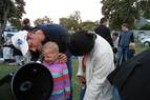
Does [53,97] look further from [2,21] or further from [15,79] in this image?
[2,21]

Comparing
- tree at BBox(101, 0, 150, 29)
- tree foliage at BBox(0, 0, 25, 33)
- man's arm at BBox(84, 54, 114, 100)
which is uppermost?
man's arm at BBox(84, 54, 114, 100)

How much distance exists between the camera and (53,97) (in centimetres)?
473

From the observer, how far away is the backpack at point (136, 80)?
2.87 m

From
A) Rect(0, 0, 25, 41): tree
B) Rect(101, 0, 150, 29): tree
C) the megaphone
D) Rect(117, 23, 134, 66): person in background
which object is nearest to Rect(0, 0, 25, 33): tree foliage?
Rect(0, 0, 25, 41): tree

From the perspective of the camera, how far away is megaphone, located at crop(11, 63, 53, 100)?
11.6 ft

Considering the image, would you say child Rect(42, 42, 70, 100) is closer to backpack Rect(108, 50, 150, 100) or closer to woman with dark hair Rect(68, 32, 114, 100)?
woman with dark hair Rect(68, 32, 114, 100)

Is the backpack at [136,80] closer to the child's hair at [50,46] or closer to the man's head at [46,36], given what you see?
the child's hair at [50,46]

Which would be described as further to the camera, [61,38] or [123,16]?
Result: [123,16]

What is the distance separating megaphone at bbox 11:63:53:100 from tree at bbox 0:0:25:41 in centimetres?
4857

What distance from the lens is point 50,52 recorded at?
15.5ft

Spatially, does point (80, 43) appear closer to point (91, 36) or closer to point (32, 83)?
point (91, 36)

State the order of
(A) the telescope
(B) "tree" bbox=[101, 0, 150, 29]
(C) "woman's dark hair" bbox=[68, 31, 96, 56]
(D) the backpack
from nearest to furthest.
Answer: (D) the backpack, (A) the telescope, (C) "woman's dark hair" bbox=[68, 31, 96, 56], (B) "tree" bbox=[101, 0, 150, 29]

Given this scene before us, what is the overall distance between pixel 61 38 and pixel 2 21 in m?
53.2

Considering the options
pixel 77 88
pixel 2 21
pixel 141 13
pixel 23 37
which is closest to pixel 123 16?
pixel 141 13
